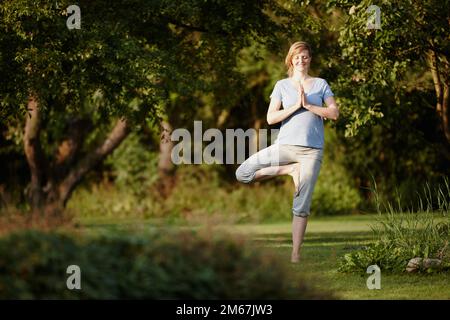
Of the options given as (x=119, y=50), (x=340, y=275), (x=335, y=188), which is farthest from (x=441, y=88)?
(x=335, y=188)

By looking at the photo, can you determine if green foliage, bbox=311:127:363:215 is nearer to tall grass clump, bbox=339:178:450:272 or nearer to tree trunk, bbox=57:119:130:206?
tree trunk, bbox=57:119:130:206

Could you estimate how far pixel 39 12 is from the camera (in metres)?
10.7

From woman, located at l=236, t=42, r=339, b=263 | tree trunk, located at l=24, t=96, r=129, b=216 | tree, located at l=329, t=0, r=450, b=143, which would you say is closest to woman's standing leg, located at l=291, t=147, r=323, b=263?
woman, located at l=236, t=42, r=339, b=263

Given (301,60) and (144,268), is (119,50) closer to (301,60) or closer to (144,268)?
(301,60)

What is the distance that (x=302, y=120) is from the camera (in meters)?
8.78

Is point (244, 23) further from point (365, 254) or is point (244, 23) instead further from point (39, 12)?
point (365, 254)

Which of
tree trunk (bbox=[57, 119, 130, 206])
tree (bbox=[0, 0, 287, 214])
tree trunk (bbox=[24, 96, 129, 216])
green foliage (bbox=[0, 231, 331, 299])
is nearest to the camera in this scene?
green foliage (bbox=[0, 231, 331, 299])

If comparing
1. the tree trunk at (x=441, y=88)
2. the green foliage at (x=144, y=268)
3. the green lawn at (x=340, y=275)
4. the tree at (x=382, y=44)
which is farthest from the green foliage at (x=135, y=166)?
the green foliage at (x=144, y=268)

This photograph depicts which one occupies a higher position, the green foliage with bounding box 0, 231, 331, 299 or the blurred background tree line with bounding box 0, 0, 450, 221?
the blurred background tree line with bounding box 0, 0, 450, 221

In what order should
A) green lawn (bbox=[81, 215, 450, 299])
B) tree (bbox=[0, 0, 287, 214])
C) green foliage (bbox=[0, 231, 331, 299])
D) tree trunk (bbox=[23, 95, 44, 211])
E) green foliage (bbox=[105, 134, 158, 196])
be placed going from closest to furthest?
green foliage (bbox=[0, 231, 331, 299]) < green lawn (bbox=[81, 215, 450, 299]) < tree (bbox=[0, 0, 287, 214]) < tree trunk (bbox=[23, 95, 44, 211]) < green foliage (bbox=[105, 134, 158, 196])

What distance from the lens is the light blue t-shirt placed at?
8773mm

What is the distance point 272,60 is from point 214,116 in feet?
9.49

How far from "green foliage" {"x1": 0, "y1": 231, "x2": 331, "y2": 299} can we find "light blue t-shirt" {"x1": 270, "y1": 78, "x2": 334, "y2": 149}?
2431 mm

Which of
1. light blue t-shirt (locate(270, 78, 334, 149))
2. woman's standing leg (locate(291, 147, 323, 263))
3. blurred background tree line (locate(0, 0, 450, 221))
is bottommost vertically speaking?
woman's standing leg (locate(291, 147, 323, 263))
